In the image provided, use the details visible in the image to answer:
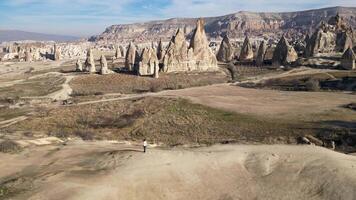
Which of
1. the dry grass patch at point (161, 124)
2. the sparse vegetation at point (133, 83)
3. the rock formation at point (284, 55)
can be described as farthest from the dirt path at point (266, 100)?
the rock formation at point (284, 55)

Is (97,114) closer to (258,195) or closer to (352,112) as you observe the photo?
(352,112)

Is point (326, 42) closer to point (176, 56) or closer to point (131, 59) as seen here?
point (176, 56)

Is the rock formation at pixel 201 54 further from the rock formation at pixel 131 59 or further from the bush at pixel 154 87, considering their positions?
the bush at pixel 154 87

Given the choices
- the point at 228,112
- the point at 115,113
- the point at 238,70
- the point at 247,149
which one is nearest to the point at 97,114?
the point at 115,113

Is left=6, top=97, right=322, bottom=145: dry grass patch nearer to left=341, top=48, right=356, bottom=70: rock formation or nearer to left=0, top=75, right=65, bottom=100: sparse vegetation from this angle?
left=0, top=75, right=65, bottom=100: sparse vegetation

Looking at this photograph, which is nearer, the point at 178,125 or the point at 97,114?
the point at 178,125
